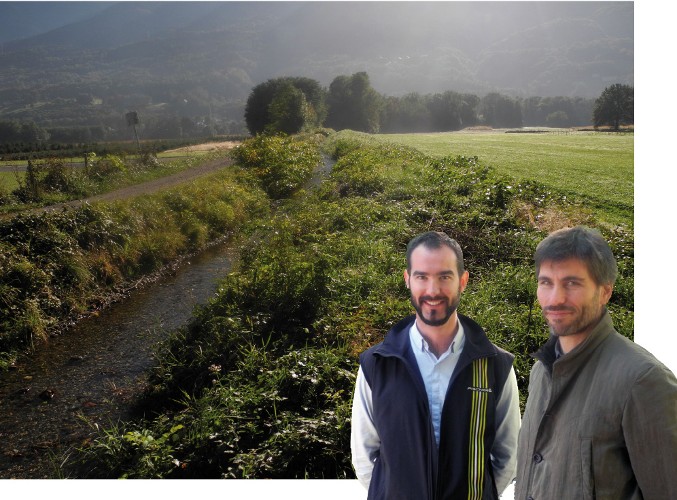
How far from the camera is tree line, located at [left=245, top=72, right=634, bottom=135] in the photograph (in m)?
5.05

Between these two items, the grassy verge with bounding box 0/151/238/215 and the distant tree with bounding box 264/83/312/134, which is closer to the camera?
the grassy verge with bounding box 0/151/238/215

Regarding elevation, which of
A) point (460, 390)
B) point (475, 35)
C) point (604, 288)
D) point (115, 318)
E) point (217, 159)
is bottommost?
point (115, 318)

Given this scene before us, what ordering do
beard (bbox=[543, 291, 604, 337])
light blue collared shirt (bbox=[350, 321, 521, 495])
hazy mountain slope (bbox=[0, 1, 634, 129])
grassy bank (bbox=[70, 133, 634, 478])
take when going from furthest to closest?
hazy mountain slope (bbox=[0, 1, 634, 129])
grassy bank (bbox=[70, 133, 634, 478])
light blue collared shirt (bbox=[350, 321, 521, 495])
beard (bbox=[543, 291, 604, 337])

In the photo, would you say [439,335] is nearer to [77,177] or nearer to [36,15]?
[77,177]

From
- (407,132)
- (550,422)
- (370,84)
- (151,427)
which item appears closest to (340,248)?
(407,132)

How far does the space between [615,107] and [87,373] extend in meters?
4.35

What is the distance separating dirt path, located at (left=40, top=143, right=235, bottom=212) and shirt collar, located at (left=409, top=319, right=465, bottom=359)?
3205 mm

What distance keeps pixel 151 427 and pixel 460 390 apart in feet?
8.56

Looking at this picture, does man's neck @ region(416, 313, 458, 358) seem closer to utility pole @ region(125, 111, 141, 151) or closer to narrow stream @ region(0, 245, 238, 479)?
narrow stream @ region(0, 245, 238, 479)

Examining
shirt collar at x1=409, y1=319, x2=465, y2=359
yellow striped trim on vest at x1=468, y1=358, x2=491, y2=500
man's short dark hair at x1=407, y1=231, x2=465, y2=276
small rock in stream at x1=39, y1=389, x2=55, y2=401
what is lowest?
small rock in stream at x1=39, y1=389, x2=55, y2=401

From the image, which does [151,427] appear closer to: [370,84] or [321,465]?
[321,465]

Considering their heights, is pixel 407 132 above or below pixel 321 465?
above

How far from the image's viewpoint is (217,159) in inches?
207

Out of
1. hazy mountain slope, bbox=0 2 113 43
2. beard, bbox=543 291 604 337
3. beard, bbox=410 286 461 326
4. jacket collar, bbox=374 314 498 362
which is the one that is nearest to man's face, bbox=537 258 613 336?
beard, bbox=543 291 604 337
